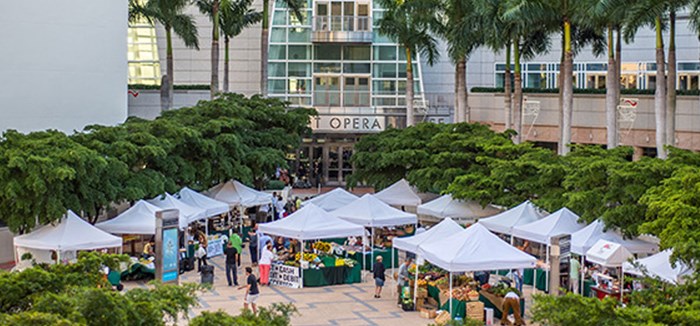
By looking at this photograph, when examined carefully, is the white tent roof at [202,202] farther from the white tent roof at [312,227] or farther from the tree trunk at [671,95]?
the tree trunk at [671,95]

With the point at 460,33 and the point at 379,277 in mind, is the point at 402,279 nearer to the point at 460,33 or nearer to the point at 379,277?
the point at 379,277

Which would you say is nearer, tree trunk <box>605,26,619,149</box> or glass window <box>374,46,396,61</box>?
tree trunk <box>605,26,619,149</box>

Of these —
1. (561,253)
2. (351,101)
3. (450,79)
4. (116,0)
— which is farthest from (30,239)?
(450,79)

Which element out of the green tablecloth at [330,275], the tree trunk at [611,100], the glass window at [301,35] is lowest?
the green tablecloth at [330,275]

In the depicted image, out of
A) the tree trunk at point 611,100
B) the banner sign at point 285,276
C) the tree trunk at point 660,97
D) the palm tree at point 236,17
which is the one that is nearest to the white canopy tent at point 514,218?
the banner sign at point 285,276

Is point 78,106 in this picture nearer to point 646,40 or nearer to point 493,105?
point 493,105

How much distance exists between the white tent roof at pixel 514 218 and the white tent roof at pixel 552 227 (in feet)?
3.24

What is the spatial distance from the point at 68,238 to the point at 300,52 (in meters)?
31.6

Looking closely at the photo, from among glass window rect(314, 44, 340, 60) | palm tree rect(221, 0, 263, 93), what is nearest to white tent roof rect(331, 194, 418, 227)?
palm tree rect(221, 0, 263, 93)

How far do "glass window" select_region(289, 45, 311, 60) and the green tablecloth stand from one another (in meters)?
29.7

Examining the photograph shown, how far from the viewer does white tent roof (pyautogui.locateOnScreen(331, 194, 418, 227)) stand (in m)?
31.8

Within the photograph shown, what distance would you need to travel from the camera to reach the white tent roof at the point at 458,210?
33.9m

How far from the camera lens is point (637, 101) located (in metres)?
47.8

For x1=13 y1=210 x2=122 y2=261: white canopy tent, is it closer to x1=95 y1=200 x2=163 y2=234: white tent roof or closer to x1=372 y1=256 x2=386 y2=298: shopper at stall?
x1=95 y1=200 x2=163 y2=234: white tent roof
